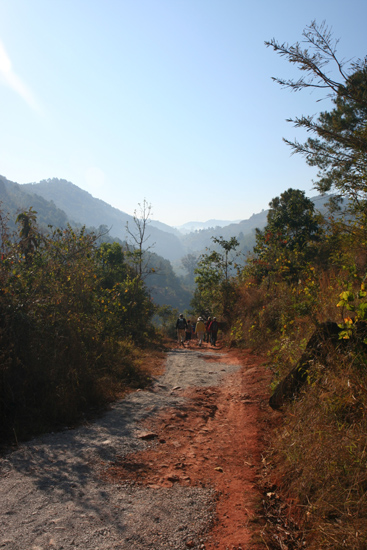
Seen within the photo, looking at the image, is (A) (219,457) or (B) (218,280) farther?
(B) (218,280)

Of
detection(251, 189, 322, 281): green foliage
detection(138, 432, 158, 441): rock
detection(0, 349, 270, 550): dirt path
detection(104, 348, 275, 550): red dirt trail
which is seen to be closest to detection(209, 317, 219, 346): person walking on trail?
detection(251, 189, 322, 281): green foliage

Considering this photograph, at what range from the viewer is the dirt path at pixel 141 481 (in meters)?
2.92

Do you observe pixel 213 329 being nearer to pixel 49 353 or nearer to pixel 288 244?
pixel 288 244

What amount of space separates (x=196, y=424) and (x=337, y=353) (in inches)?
98.4

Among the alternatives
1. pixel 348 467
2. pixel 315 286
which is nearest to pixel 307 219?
pixel 315 286

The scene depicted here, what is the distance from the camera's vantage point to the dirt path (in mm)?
2916

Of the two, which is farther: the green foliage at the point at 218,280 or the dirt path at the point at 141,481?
the green foliage at the point at 218,280

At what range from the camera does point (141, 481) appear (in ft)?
12.7

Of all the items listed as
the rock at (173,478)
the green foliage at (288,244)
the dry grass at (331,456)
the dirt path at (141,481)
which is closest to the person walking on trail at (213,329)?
the green foliage at (288,244)

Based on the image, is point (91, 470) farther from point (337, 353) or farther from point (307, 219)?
point (307, 219)

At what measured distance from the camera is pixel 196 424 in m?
5.74

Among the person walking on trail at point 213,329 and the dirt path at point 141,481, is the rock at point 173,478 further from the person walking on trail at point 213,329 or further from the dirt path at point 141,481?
the person walking on trail at point 213,329

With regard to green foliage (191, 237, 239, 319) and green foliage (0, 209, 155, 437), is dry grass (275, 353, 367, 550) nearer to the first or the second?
green foliage (0, 209, 155, 437)

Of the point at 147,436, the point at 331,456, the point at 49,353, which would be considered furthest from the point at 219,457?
the point at 49,353
